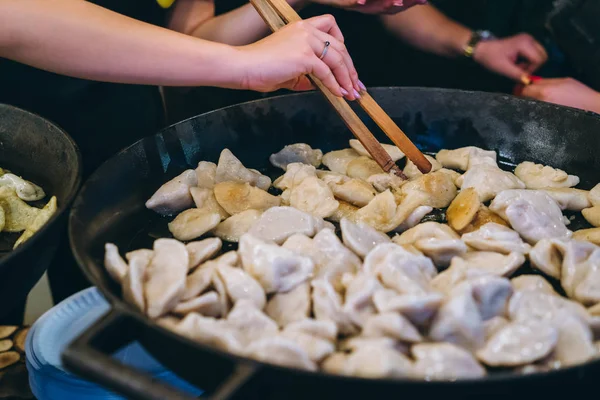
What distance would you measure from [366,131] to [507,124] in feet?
1.62

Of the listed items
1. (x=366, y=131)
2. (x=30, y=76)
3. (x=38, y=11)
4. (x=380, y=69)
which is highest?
(x=38, y=11)

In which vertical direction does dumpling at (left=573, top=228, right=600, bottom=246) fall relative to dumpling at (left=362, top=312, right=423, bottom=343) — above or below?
below

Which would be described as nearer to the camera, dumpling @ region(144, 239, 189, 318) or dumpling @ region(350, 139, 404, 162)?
dumpling @ region(144, 239, 189, 318)

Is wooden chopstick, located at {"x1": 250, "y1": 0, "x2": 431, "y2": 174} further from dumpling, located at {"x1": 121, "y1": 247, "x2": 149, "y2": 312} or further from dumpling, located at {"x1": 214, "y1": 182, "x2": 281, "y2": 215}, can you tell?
dumpling, located at {"x1": 121, "y1": 247, "x2": 149, "y2": 312}

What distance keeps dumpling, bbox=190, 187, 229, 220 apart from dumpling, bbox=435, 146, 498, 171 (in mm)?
728

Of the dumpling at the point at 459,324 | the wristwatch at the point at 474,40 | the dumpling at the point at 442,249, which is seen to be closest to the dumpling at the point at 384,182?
the dumpling at the point at 442,249

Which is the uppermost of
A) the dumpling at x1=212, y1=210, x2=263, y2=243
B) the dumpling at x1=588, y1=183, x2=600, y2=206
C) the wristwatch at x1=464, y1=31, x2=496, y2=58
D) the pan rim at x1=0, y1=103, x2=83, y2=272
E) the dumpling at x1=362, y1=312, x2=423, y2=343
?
the pan rim at x1=0, y1=103, x2=83, y2=272

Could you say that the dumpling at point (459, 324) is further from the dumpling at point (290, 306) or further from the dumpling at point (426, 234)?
the dumpling at point (426, 234)

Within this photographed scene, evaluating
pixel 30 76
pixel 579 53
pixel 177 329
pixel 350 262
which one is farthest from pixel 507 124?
pixel 30 76

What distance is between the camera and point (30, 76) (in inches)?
71.9

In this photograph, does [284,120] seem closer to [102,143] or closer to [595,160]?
[102,143]

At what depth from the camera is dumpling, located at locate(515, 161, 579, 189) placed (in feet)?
5.67

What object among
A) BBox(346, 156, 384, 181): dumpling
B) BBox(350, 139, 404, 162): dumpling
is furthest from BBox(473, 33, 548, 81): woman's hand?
BBox(346, 156, 384, 181): dumpling

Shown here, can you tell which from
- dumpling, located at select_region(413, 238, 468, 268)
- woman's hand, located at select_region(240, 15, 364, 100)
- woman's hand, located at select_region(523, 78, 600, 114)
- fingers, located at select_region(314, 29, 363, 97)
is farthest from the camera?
woman's hand, located at select_region(523, 78, 600, 114)
